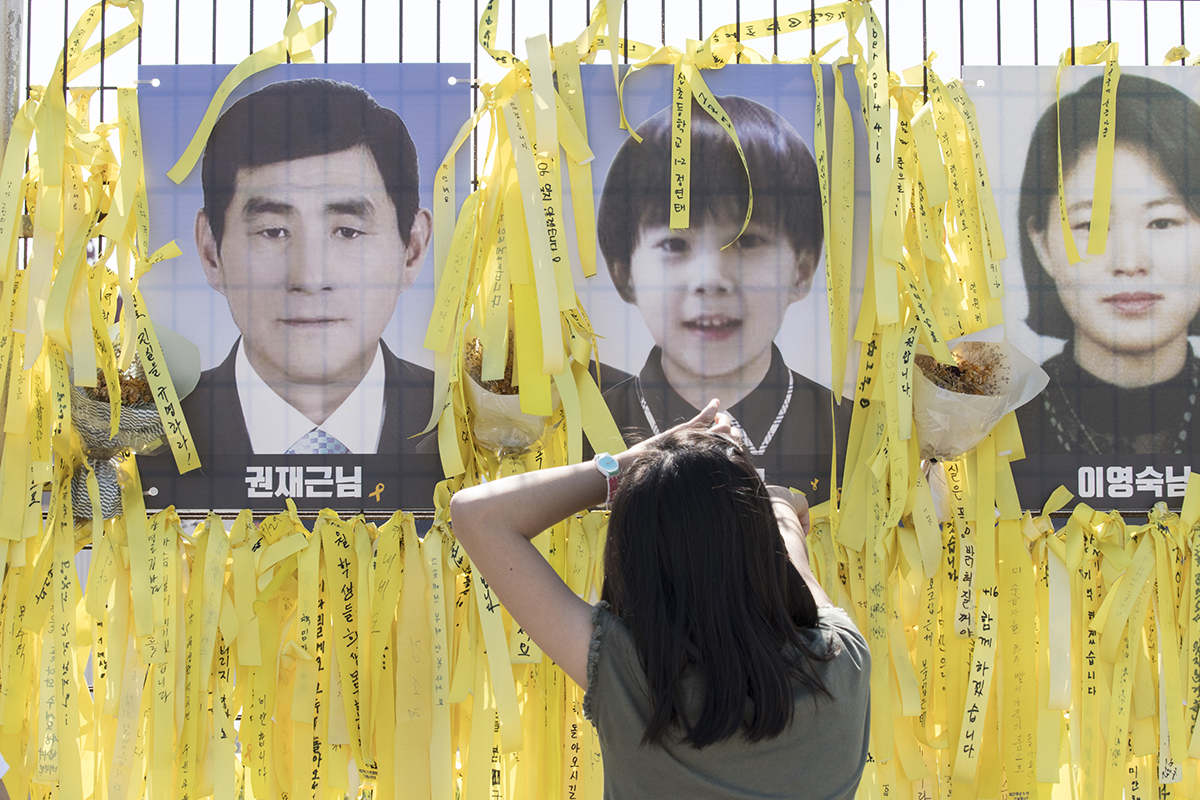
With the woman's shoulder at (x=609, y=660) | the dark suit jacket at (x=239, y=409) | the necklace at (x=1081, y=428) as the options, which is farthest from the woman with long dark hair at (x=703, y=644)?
the necklace at (x=1081, y=428)

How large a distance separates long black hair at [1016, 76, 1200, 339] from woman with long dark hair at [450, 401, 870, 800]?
1014mm

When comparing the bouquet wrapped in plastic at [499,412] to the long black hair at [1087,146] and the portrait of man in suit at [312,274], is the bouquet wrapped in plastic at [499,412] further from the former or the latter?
the long black hair at [1087,146]

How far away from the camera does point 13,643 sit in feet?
5.68

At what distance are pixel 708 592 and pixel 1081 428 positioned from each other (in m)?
1.14

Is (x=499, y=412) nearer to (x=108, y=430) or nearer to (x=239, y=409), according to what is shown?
(x=239, y=409)

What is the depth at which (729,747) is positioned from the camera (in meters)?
1.01

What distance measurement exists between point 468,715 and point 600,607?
32.7 inches

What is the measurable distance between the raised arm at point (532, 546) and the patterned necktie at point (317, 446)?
719 mm

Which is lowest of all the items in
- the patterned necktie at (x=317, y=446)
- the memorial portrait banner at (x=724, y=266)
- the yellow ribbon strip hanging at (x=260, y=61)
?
the patterned necktie at (x=317, y=446)

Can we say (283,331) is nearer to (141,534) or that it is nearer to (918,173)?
(141,534)

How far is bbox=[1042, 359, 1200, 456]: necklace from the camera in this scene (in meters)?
1.83

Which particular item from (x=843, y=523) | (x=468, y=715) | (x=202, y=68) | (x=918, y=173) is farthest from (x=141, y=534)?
(x=918, y=173)

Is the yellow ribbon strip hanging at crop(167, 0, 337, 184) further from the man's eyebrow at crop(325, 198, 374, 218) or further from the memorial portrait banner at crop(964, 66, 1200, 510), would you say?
the memorial portrait banner at crop(964, 66, 1200, 510)

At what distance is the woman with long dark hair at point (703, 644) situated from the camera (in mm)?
1006
